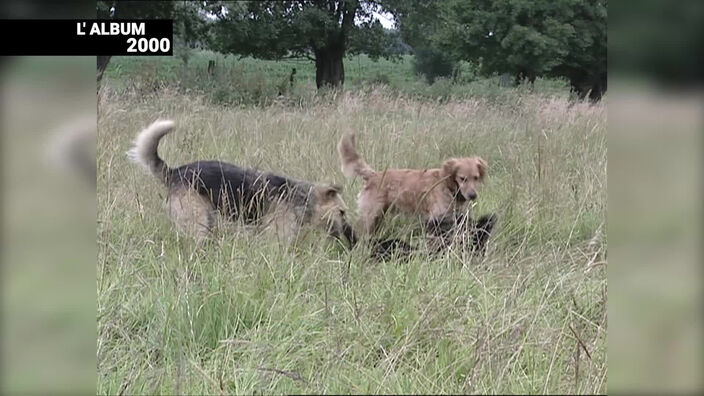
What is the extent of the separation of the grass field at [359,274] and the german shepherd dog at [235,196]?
0.11m

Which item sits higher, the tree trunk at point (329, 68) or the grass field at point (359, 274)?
the tree trunk at point (329, 68)

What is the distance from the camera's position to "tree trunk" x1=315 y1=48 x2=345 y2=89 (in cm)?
256

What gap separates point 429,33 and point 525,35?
0.42m

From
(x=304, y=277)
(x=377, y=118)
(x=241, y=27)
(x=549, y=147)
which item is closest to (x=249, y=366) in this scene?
(x=304, y=277)

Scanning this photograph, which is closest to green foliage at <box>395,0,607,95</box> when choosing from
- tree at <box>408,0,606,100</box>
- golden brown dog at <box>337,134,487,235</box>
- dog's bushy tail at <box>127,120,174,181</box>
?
tree at <box>408,0,606,100</box>

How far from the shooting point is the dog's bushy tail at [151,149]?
3.30m

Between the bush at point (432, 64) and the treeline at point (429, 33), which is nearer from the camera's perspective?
the treeline at point (429, 33)

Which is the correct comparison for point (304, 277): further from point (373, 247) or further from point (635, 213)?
point (635, 213)

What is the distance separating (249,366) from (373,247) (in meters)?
1.11

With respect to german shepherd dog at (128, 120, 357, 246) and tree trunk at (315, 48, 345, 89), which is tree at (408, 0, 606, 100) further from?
german shepherd dog at (128, 120, 357, 246)

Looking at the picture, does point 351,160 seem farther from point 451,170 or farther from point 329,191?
point 451,170

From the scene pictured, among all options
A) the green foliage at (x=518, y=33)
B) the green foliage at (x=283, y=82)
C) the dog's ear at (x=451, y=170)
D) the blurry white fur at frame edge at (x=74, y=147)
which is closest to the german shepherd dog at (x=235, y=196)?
the green foliage at (x=283, y=82)

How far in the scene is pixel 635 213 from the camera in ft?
2.40

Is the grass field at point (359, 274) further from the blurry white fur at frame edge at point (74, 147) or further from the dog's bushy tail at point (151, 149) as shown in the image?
the blurry white fur at frame edge at point (74, 147)
